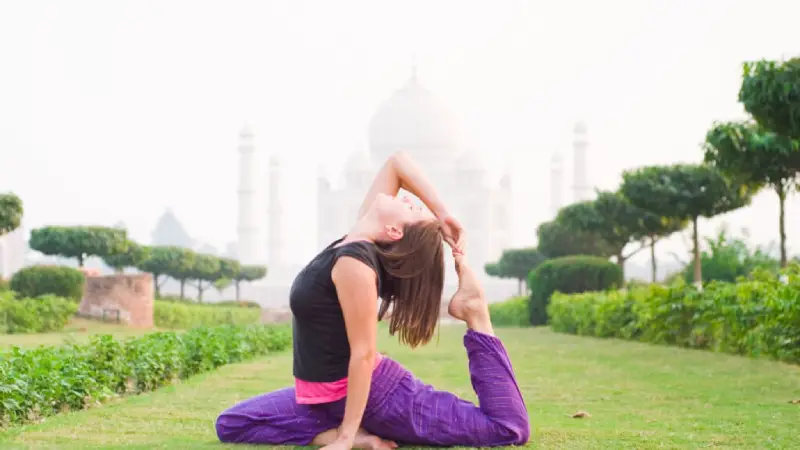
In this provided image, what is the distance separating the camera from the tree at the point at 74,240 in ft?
75.9

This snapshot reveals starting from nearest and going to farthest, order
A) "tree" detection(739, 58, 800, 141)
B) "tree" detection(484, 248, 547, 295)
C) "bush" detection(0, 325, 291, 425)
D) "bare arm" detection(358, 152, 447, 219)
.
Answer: "bare arm" detection(358, 152, 447, 219) → "bush" detection(0, 325, 291, 425) → "tree" detection(739, 58, 800, 141) → "tree" detection(484, 248, 547, 295)

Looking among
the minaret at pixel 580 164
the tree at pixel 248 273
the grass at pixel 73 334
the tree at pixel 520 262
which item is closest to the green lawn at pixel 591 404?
the grass at pixel 73 334

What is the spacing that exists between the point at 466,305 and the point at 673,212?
56.0ft

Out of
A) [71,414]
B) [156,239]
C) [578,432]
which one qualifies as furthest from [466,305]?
[156,239]

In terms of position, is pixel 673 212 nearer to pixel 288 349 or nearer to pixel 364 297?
pixel 288 349

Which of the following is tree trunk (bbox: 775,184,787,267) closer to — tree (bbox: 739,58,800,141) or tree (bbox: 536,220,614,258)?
tree (bbox: 739,58,800,141)

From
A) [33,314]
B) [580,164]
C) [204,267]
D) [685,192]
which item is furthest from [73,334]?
[580,164]

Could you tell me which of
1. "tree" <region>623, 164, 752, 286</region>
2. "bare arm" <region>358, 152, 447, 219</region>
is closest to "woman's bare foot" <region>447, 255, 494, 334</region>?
"bare arm" <region>358, 152, 447, 219</region>

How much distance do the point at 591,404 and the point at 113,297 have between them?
16.1 meters

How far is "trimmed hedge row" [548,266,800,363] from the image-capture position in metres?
8.25

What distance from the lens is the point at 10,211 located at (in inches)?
718

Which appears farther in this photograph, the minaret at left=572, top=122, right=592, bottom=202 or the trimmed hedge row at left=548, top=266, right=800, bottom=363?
Answer: the minaret at left=572, top=122, right=592, bottom=202

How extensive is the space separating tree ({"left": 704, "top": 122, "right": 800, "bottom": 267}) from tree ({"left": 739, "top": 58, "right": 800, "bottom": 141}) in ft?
7.57

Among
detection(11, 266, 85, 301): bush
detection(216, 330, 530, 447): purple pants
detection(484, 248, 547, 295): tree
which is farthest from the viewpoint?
detection(484, 248, 547, 295): tree
